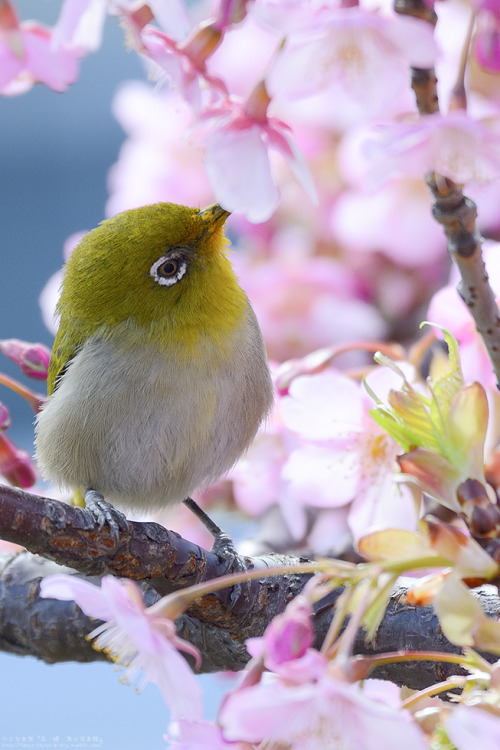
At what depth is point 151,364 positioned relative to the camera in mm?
849

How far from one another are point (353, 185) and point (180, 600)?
903 millimetres

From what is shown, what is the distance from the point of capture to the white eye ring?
880mm

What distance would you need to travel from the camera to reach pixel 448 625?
35 cm

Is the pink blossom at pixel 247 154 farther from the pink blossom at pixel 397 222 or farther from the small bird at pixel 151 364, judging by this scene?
the pink blossom at pixel 397 222

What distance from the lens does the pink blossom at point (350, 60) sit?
1.16 feet

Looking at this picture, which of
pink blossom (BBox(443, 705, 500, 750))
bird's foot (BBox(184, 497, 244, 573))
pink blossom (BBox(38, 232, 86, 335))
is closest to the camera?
pink blossom (BBox(443, 705, 500, 750))

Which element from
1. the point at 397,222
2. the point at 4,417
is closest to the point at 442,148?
the point at 4,417

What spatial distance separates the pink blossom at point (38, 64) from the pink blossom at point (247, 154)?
0.16 meters

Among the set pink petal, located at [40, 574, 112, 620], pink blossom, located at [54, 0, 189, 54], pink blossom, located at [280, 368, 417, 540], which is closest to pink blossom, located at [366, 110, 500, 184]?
pink blossom, located at [54, 0, 189, 54]

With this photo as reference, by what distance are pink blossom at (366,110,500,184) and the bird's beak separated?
20.7 inches

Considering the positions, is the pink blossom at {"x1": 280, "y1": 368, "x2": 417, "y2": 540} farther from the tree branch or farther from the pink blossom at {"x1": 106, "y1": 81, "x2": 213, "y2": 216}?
the pink blossom at {"x1": 106, "y1": 81, "x2": 213, "y2": 216}

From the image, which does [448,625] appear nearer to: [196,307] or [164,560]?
[164,560]

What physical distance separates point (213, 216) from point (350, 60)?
53cm

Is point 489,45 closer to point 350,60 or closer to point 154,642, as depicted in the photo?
point 350,60
